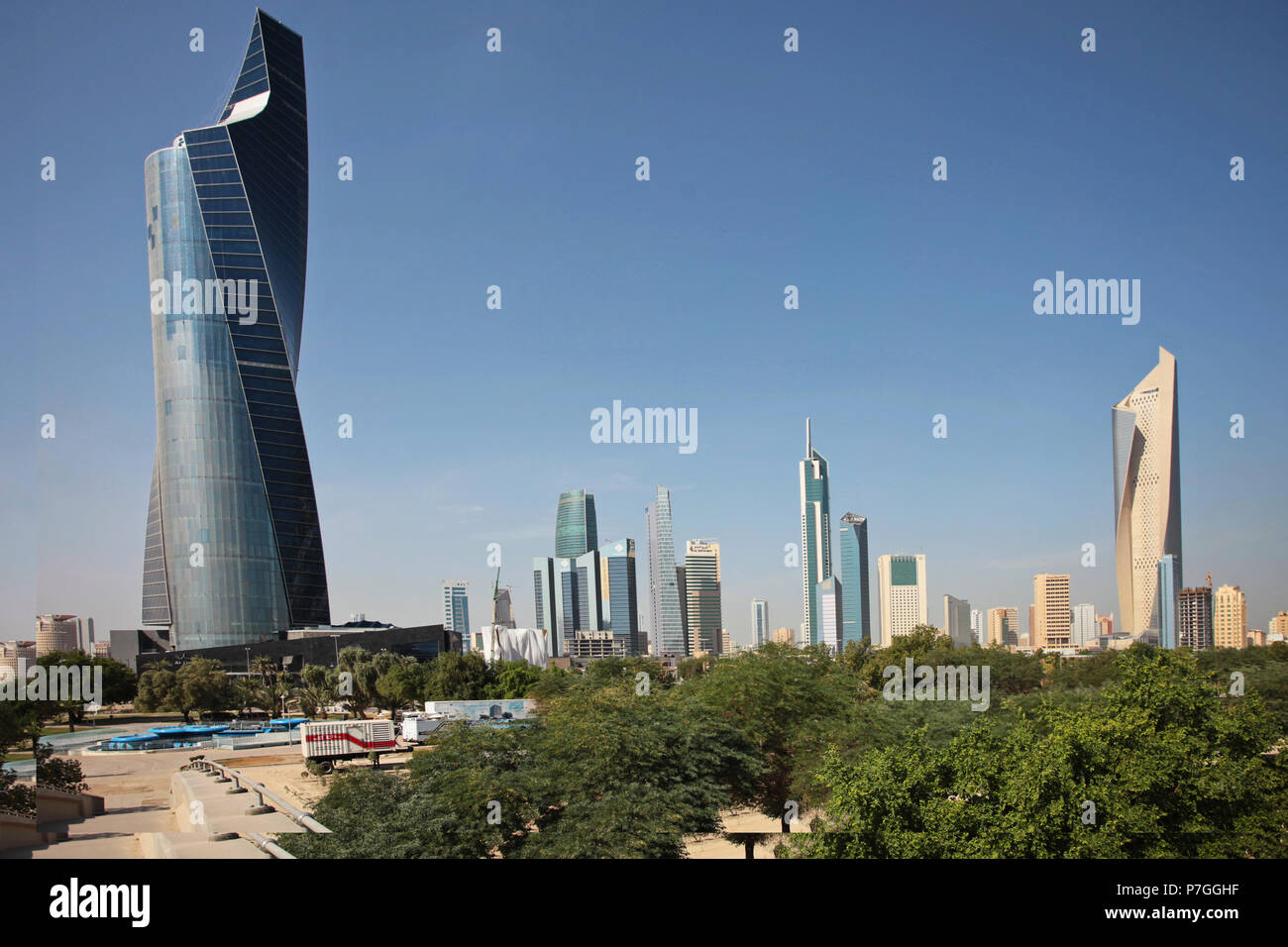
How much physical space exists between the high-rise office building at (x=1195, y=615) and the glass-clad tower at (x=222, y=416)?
15574 cm

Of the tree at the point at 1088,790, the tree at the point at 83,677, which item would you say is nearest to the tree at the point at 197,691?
the tree at the point at 83,677

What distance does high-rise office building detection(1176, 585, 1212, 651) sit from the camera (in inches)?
6176

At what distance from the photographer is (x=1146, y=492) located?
166000 millimetres

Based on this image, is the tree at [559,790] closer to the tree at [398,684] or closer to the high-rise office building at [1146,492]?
the tree at [398,684]

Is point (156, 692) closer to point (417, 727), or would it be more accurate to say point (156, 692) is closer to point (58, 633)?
point (417, 727)

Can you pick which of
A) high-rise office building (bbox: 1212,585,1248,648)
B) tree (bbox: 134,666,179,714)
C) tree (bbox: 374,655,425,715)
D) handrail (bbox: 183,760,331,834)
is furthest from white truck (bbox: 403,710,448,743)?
high-rise office building (bbox: 1212,585,1248,648)

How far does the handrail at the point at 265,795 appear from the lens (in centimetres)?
1498

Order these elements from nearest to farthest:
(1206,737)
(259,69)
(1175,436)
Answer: (1206,737)
(259,69)
(1175,436)
